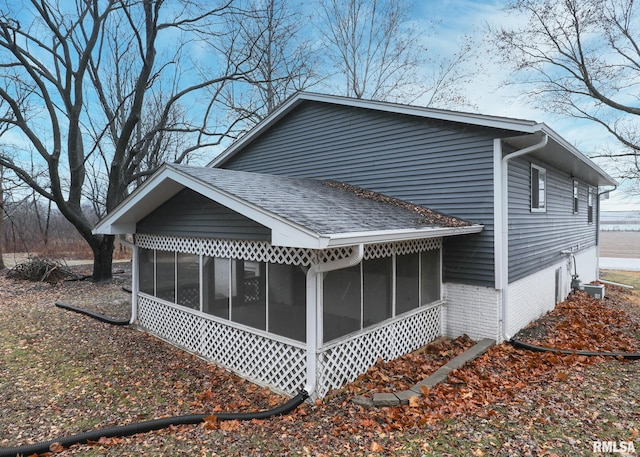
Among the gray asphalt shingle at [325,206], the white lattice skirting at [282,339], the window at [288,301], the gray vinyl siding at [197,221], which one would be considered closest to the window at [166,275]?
the white lattice skirting at [282,339]

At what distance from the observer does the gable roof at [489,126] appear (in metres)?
6.71

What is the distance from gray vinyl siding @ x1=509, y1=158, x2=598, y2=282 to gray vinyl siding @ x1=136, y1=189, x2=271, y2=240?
17.6 ft

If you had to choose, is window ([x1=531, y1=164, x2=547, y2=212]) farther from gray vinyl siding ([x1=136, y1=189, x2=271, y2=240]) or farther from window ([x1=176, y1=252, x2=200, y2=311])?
window ([x1=176, y1=252, x2=200, y2=311])

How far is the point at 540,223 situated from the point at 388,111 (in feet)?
15.8

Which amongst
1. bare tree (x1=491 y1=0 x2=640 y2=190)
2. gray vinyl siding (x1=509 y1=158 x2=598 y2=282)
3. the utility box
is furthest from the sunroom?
bare tree (x1=491 y1=0 x2=640 y2=190)

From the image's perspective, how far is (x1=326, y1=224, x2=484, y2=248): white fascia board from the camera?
4.45 meters

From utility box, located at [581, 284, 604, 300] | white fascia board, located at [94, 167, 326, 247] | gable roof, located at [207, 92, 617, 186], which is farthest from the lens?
utility box, located at [581, 284, 604, 300]

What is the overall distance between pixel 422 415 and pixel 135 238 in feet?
23.7

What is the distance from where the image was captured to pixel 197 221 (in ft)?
22.4

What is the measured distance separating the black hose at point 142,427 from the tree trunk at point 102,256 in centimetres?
1201

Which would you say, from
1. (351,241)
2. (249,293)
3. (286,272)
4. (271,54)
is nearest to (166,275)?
(249,293)

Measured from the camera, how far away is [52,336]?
8031 mm

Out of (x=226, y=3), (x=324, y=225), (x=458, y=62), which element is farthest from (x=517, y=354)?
(x=458, y=62)

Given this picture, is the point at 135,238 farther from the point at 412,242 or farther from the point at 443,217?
the point at 443,217
